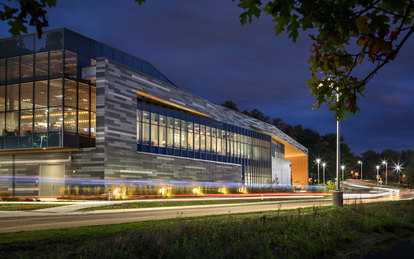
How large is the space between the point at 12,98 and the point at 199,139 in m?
22.6

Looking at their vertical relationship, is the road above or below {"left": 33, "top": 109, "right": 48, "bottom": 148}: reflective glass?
below

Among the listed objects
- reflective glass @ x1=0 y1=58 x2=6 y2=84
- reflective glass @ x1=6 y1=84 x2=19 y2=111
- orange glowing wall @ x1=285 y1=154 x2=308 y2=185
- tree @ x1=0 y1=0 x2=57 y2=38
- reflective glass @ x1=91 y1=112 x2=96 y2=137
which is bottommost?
orange glowing wall @ x1=285 y1=154 x2=308 y2=185

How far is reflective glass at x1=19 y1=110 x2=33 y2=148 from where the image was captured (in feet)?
116

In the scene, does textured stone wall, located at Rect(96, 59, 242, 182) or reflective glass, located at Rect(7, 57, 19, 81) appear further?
reflective glass, located at Rect(7, 57, 19, 81)

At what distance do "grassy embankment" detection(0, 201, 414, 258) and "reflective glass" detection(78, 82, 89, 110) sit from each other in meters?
Answer: 26.0

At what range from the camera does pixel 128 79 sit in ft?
126

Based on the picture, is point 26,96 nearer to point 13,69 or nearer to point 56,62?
point 13,69

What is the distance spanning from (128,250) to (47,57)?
31.7 m

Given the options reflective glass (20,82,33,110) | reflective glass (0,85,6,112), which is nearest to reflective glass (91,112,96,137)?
reflective glass (20,82,33,110)

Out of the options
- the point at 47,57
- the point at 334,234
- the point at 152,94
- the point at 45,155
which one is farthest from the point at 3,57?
the point at 334,234

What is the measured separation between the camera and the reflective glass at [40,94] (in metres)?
35.6

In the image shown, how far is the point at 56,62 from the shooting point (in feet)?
117

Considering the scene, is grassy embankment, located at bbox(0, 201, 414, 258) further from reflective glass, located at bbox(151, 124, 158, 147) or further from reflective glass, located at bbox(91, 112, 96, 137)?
reflective glass, located at bbox(151, 124, 158, 147)

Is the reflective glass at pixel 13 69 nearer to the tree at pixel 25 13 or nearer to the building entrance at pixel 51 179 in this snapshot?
the building entrance at pixel 51 179
